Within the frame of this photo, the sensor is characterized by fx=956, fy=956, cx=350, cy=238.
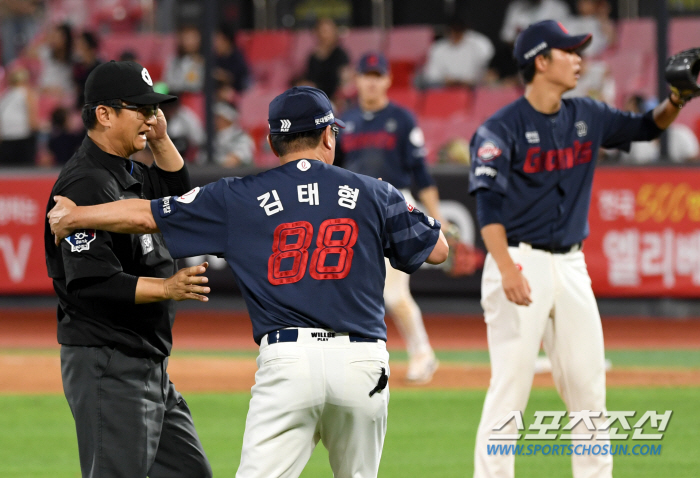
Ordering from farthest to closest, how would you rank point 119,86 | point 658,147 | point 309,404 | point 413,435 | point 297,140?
point 658,147, point 413,435, point 119,86, point 297,140, point 309,404

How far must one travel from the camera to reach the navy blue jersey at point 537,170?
4.88 m

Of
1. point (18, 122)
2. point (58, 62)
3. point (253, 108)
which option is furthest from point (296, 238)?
point (58, 62)

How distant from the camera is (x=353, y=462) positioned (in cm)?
343

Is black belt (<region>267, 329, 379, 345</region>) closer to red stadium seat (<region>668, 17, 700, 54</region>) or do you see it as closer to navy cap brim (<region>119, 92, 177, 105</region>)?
navy cap brim (<region>119, 92, 177, 105</region>)

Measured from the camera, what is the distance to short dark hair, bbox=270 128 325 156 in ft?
11.6

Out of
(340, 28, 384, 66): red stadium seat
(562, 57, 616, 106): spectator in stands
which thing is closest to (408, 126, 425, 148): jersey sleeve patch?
(562, 57, 616, 106): spectator in stands

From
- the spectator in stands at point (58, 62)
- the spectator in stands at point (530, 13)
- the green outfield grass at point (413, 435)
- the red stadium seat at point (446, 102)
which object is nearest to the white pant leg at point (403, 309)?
the green outfield grass at point (413, 435)

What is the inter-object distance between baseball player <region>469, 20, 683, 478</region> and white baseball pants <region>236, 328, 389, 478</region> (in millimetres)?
1489

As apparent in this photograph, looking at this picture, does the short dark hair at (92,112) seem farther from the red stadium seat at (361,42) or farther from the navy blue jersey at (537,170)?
the red stadium seat at (361,42)

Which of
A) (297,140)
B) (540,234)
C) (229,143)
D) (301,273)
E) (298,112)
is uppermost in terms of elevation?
(298,112)

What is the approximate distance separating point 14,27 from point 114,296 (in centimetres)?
1470

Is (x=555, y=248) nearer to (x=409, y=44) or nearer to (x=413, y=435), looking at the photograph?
(x=413, y=435)

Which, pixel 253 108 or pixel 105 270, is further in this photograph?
pixel 253 108

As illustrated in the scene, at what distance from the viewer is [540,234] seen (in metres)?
4.88
